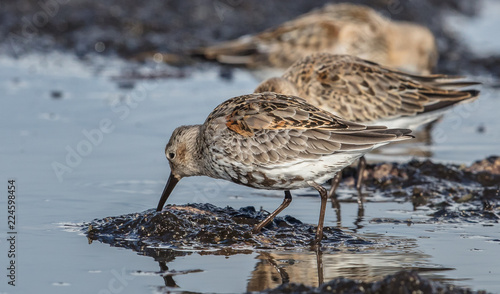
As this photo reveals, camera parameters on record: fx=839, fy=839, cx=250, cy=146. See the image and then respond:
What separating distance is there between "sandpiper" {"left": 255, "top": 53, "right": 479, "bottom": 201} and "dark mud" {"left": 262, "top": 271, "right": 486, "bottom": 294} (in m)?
3.94

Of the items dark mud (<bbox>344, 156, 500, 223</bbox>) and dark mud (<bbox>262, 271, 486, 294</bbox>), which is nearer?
dark mud (<bbox>262, 271, 486, 294</bbox>)

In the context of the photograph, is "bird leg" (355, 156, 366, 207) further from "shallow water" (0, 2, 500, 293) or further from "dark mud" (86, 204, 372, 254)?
"dark mud" (86, 204, 372, 254)

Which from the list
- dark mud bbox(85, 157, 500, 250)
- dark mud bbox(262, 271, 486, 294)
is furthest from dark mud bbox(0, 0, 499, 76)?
dark mud bbox(262, 271, 486, 294)

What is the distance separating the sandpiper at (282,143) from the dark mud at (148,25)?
8.22 metres

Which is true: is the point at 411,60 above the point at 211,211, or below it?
above

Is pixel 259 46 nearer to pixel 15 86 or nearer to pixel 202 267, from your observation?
pixel 15 86

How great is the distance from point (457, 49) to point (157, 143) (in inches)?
353

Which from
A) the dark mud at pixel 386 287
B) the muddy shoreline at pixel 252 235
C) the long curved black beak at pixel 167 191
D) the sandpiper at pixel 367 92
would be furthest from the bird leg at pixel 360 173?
the dark mud at pixel 386 287

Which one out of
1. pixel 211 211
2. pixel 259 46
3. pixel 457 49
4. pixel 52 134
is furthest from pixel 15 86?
pixel 457 49

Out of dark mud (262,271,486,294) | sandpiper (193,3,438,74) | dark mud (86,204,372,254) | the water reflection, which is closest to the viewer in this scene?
dark mud (262,271,486,294)

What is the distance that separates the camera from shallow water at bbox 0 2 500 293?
6.04 metres

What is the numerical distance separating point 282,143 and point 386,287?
5.96 ft

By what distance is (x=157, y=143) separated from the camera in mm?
10297

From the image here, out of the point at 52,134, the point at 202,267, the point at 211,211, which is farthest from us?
the point at 52,134
